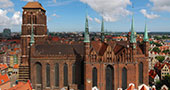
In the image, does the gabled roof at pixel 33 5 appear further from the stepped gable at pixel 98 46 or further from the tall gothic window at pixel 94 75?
the tall gothic window at pixel 94 75

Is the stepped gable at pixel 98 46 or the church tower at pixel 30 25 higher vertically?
the church tower at pixel 30 25

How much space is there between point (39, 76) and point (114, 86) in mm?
24164

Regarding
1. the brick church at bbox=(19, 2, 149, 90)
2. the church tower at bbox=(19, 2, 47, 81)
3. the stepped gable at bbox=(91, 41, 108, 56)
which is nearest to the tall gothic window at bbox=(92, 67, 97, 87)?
the brick church at bbox=(19, 2, 149, 90)

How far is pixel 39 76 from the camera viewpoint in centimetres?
5769

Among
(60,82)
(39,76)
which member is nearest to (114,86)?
(60,82)

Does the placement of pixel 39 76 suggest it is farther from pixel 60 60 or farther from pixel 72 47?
pixel 72 47

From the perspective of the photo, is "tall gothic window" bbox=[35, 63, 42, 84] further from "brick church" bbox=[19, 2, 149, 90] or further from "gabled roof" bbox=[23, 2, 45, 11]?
"gabled roof" bbox=[23, 2, 45, 11]

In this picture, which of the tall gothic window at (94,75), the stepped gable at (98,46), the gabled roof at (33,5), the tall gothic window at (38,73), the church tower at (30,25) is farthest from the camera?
the gabled roof at (33,5)

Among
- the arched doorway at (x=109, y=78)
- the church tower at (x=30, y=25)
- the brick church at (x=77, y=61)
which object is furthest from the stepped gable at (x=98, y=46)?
the church tower at (x=30, y=25)

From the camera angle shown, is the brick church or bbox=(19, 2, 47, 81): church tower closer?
the brick church

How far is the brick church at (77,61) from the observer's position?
49625mm

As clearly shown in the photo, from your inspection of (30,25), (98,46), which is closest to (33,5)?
(30,25)

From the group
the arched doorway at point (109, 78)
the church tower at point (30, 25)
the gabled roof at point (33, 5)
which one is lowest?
the arched doorway at point (109, 78)

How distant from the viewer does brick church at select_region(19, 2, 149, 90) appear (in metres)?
49.6
